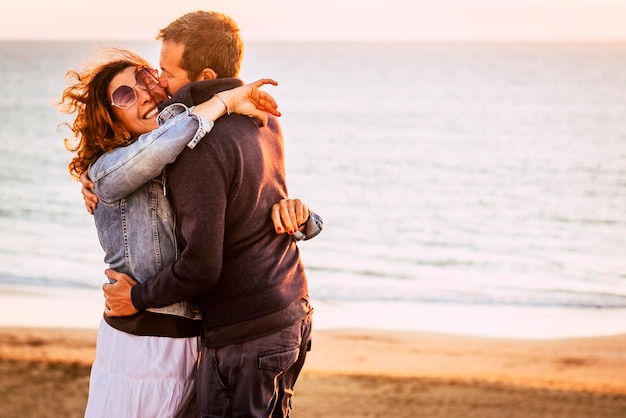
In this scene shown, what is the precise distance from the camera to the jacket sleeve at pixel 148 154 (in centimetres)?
258

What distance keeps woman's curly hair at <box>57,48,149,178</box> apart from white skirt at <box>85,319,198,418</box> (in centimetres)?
61

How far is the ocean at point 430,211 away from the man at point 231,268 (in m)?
0.48

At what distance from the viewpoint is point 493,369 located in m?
6.48

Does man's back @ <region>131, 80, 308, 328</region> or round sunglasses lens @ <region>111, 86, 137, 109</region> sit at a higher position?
round sunglasses lens @ <region>111, 86, 137, 109</region>

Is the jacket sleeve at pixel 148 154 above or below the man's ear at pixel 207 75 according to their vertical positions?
below

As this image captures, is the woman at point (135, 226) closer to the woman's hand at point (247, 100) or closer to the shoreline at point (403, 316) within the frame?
the woman's hand at point (247, 100)

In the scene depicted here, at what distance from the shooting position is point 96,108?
282cm

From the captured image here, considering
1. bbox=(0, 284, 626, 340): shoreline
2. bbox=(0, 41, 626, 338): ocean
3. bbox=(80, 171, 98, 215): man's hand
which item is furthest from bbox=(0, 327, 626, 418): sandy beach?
bbox=(80, 171, 98, 215): man's hand

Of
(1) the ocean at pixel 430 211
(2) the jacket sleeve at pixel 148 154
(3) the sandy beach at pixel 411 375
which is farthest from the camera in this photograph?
(1) the ocean at pixel 430 211

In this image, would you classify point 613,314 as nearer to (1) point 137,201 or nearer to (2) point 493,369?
(2) point 493,369

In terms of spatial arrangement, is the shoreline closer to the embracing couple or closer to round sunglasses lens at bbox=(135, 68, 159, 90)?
the embracing couple

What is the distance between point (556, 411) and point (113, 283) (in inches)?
131

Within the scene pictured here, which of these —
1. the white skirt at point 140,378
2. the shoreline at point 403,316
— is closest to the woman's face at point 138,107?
the white skirt at point 140,378

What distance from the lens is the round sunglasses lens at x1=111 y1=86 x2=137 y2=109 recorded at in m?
2.81
